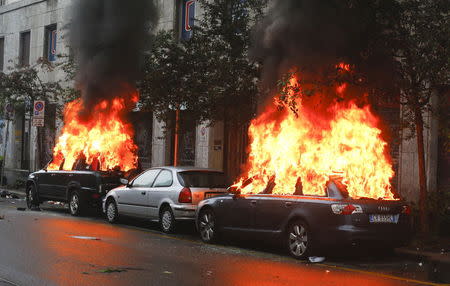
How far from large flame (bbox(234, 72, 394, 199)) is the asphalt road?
3.83 feet

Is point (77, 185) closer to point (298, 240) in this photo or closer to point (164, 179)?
point (164, 179)

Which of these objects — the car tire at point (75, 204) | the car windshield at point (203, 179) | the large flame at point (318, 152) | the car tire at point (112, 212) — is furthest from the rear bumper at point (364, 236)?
the car tire at point (75, 204)

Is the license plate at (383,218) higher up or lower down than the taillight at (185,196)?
lower down

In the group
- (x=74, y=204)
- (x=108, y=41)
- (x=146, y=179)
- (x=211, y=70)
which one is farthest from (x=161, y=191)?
(x=108, y=41)

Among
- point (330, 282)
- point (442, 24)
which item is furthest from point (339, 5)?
point (330, 282)

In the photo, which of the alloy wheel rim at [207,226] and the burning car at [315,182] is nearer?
the burning car at [315,182]

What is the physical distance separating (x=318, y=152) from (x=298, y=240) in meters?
2.06

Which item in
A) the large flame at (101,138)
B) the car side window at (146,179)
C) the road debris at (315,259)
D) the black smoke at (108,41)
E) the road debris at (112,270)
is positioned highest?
the black smoke at (108,41)

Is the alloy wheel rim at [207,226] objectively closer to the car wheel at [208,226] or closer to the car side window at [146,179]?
the car wheel at [208,226]

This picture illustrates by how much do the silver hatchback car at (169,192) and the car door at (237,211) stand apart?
998 mm

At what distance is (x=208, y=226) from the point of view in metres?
12.0

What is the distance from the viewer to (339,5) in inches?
473

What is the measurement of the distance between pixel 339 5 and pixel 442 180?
5.92m

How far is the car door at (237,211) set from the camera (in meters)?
11.0
